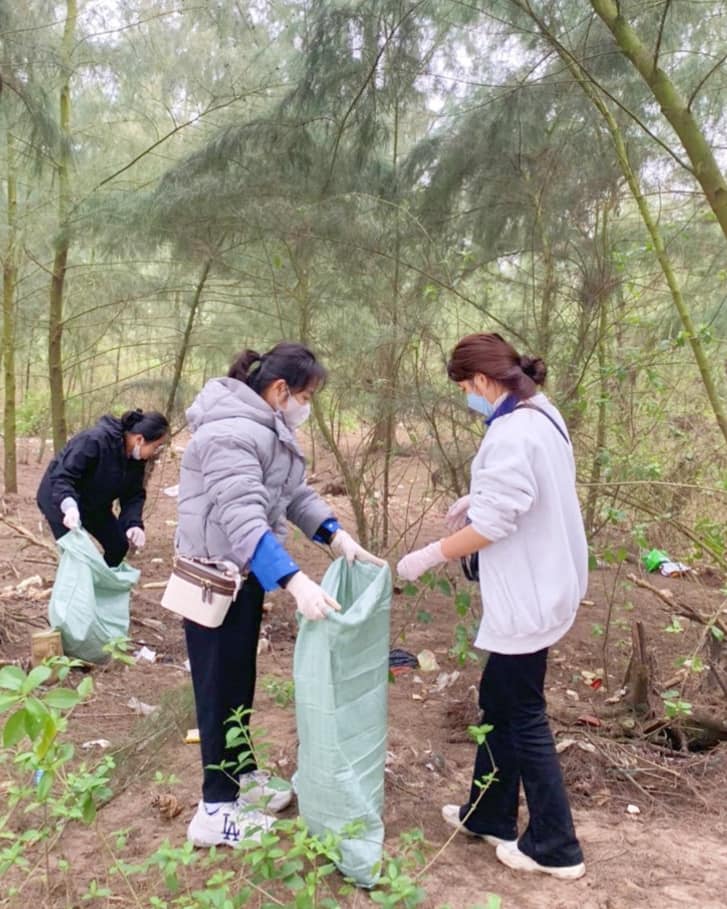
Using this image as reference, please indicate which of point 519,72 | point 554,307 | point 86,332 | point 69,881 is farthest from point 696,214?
point 86,332

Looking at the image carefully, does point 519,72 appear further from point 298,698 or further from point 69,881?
point 69,881

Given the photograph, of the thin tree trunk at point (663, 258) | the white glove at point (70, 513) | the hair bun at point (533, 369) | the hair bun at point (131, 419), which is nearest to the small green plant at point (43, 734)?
the hair bun at point (533, 369)

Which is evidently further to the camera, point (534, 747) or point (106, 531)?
point (106, 531)

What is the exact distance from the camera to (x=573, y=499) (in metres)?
2.21

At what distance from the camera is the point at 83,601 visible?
3908mm

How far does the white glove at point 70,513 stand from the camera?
12.9ft

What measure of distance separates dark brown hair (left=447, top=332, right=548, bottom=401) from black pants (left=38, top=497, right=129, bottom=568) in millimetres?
2829

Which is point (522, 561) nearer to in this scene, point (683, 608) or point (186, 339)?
point (683, 608)

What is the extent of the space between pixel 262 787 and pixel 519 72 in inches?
156

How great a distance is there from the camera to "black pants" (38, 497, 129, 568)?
14.4ft

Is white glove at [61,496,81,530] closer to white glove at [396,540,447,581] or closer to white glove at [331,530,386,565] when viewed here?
white glove at [331,530,386,565]

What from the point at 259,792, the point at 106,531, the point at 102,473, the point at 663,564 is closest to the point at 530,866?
the point at 259,792

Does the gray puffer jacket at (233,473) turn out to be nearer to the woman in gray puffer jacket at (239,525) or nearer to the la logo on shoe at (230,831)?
the woman in gray puffer jacket at (239,525)

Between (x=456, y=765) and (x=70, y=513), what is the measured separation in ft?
7.36
